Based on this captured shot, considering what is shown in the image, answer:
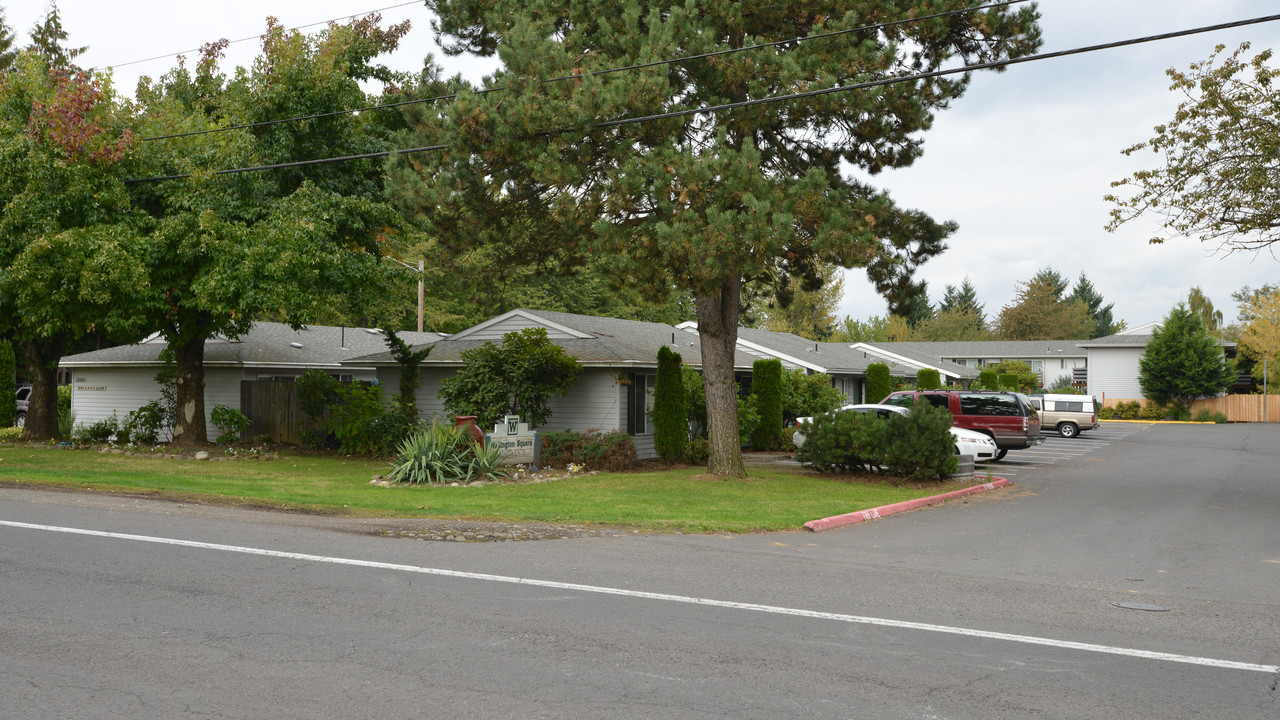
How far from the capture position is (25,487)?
15977 mm

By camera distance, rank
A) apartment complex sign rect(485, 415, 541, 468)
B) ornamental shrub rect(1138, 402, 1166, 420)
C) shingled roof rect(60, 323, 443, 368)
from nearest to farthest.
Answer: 1. apartment complex sign rect(485, 415, 541, 468)
2. shingled roof rect(60, 323, 443, 368)
3. ornamental shrub rect(1138, 402, 1166, 420)

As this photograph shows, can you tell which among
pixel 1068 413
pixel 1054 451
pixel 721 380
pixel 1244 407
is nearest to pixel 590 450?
pixel 721 380

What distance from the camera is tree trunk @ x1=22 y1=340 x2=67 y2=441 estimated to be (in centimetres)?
2773

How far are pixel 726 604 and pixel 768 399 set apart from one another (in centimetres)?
2019

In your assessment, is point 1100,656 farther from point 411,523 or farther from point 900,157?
point 900,157

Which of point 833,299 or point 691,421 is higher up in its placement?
point 833,299

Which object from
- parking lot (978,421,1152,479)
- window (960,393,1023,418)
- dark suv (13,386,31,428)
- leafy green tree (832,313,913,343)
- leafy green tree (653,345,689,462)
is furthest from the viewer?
leafy green tree (832,313,913,343)

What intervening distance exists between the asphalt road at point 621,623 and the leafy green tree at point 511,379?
376 inches

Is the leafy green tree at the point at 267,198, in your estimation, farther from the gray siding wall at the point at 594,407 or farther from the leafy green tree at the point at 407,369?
the gray siding wall at the point at 594,407

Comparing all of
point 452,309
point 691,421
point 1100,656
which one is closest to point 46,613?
point 1100,656

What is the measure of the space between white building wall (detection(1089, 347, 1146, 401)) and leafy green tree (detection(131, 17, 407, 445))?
169 ft

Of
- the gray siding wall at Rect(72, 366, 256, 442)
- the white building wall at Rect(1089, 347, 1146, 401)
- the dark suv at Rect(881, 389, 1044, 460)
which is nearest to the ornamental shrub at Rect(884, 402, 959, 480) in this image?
the dark suv at Rect(881, 389, 1044, 460)

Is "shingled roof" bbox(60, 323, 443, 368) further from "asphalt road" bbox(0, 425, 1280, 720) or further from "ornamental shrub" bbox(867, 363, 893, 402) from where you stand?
"ornamental shrub" bbox(867, 363, 893, 402)

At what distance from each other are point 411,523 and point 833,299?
7001cm
